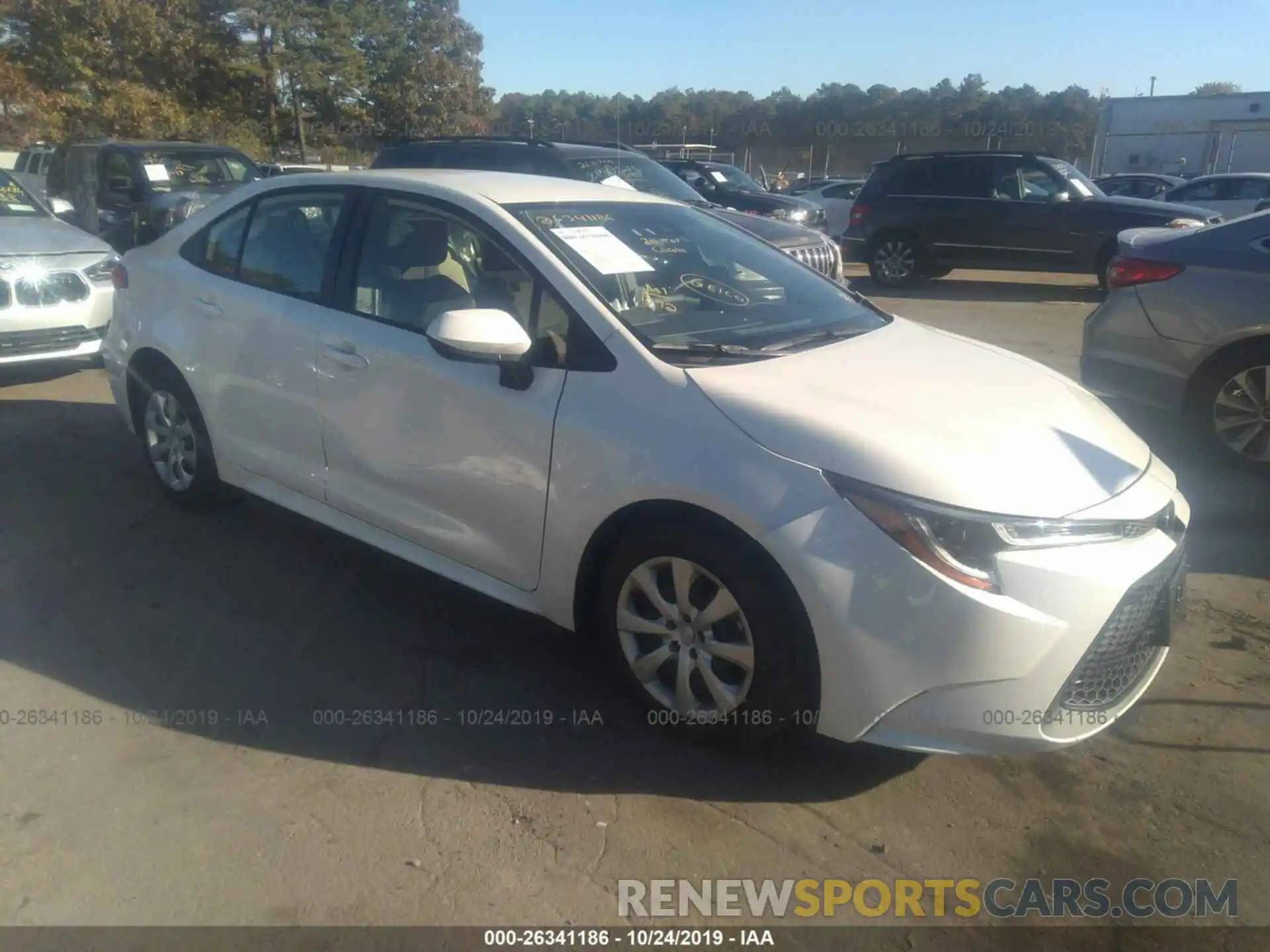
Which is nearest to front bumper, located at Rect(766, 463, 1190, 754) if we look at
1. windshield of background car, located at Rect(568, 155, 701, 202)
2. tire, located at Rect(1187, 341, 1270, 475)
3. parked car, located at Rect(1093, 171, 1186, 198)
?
tire, located at Rect(1187, 341, 1270, 475)

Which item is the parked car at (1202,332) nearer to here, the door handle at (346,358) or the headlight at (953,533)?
the headlight at (953,533)

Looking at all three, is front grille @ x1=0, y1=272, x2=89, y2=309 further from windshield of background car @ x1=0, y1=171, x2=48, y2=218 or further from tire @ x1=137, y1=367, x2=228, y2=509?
tire @ x1=137, y1=367, x2=228, y2=509

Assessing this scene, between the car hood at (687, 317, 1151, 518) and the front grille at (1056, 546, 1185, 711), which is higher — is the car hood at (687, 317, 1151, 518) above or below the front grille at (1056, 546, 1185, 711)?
above

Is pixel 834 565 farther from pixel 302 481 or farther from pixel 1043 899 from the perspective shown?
pixel 302 481

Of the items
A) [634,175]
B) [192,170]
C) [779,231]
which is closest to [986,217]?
[779,231]

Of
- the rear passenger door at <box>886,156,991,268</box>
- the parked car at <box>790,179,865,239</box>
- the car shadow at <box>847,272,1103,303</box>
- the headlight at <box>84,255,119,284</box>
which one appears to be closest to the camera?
the headlight at <box>84,255,119,284</box>

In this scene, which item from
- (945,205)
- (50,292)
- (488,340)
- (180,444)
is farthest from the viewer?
(945,205)

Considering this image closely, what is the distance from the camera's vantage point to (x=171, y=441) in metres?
4.98

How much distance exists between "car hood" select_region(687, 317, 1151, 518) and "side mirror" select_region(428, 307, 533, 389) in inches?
23.0

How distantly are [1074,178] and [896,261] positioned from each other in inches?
99.8

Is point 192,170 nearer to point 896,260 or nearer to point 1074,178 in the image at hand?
point 896,260

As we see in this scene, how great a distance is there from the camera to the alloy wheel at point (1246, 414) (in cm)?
547

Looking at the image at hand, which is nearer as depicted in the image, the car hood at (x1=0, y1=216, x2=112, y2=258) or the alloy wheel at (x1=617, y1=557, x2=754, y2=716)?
the alloy wheel at (x1=617, y1=557, x2=754, y2=716)

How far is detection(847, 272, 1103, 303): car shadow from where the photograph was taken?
13.8 m
